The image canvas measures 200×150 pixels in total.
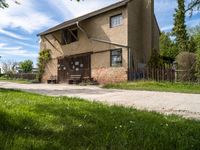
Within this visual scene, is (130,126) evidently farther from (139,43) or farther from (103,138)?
(139,43)

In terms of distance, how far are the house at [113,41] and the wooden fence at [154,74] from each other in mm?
894

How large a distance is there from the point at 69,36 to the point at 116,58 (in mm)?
8635

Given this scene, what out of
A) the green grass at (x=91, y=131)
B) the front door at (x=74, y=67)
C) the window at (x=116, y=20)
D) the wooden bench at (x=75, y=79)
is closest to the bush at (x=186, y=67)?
the window at (x=116, y=20)

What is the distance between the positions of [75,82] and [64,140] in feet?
81.0

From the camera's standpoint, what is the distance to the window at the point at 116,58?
26297 mm

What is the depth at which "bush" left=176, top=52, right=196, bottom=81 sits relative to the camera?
70.3 feet

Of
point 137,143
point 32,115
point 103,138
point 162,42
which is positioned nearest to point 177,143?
point 137,143

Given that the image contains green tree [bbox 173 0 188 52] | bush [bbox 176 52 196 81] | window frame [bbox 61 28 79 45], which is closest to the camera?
bush [bbox 176 52 196 81]

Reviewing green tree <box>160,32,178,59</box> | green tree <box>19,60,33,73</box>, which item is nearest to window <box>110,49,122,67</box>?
green tree <box>160,32,178,59</box>

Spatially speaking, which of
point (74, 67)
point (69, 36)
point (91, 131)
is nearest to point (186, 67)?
point (74, 67)

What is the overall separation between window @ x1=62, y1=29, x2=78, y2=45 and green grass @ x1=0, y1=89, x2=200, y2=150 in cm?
2555

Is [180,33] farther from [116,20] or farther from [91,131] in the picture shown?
[91,131]

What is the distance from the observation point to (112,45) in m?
27.0

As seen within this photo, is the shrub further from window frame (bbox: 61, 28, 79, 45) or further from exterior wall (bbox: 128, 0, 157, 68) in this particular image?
exterior wall (bbox: 128, 0, 157, 68)
